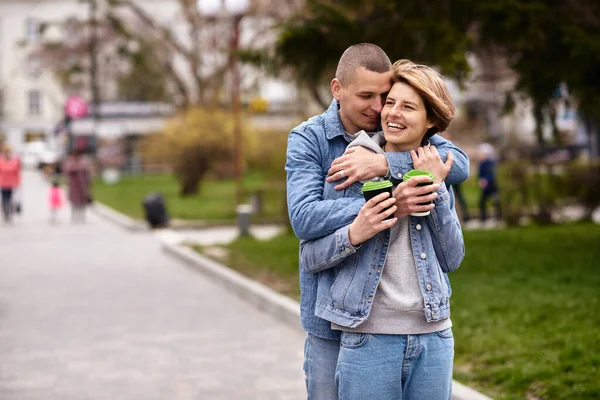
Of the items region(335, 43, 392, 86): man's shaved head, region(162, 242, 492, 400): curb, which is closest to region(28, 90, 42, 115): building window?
region(162, 242, 492, 400): curb

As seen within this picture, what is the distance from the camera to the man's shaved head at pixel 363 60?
3260 millimetres

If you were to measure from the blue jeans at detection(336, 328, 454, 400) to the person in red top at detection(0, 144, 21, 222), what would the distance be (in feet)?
71.0

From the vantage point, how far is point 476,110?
7462 centimetres

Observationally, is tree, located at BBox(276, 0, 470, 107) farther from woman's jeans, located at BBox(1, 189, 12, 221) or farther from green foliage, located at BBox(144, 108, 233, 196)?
green foliage, located at BBox(144, 108, 233, 196)

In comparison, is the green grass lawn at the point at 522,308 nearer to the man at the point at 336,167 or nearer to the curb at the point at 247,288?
the curb at the point at 247,288

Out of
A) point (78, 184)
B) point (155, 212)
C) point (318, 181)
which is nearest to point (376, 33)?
point (318, 181)

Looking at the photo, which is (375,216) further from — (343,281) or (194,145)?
(194,145)

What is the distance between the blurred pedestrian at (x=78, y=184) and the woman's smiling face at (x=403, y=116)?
23.4 metres

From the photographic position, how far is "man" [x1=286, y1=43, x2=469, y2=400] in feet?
10.5

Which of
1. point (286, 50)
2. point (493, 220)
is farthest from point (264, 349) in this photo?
point (493, 220)

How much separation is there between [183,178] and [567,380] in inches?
1108

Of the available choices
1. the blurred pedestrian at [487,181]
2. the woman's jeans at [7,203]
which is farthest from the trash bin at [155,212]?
the blurred pedestrian at [487,181]

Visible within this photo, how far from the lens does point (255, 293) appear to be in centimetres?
1076

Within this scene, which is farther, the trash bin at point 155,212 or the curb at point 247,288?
the trash bin at point 155,212
